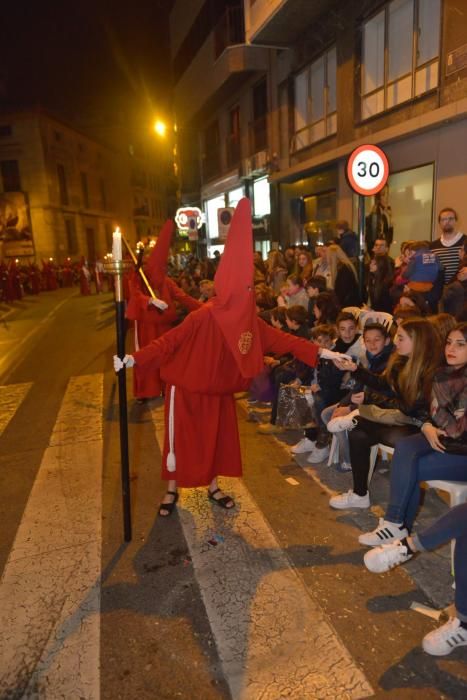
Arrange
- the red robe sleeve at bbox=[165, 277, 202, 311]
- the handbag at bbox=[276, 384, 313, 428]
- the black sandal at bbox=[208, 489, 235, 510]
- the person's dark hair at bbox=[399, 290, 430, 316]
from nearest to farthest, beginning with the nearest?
the black sandal at bbox=[208, 489, 235, 510]
the handbag at bbox=[276, 384, 313, 428]
the person's dark hair at bbox=[399, 290, 430, 316]
the red robe sleeve at bbox=[165, 277, 202, 311]

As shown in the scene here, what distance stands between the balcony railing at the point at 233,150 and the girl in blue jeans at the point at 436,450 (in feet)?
64.6

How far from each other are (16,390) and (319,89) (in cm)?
1161

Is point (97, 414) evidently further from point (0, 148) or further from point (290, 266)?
point (0, 148)

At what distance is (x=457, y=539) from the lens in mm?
2803

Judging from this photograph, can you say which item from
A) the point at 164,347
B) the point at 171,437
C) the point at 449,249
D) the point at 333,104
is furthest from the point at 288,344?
the point at 333,104

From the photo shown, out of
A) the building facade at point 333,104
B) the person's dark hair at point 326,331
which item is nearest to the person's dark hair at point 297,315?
the person's dark hair at point 326,331

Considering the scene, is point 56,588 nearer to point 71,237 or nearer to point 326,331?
point 326,331

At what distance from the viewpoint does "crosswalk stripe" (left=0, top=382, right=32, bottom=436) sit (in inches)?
279

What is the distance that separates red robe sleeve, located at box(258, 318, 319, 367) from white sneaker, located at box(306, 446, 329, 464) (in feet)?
4.50

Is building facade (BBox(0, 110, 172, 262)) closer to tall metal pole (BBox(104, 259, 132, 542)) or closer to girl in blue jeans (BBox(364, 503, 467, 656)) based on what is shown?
tall metal pole (BBox(104, 259, 132, 542))

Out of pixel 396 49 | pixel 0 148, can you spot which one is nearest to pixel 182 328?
pixel 396 49

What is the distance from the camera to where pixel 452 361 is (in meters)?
3.52

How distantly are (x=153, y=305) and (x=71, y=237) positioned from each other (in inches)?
1587

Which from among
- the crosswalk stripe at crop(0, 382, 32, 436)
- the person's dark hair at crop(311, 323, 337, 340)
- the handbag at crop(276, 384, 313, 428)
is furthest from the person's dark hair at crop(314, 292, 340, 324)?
the crosswalk stripe at crop(0, 382, 32, 436)
